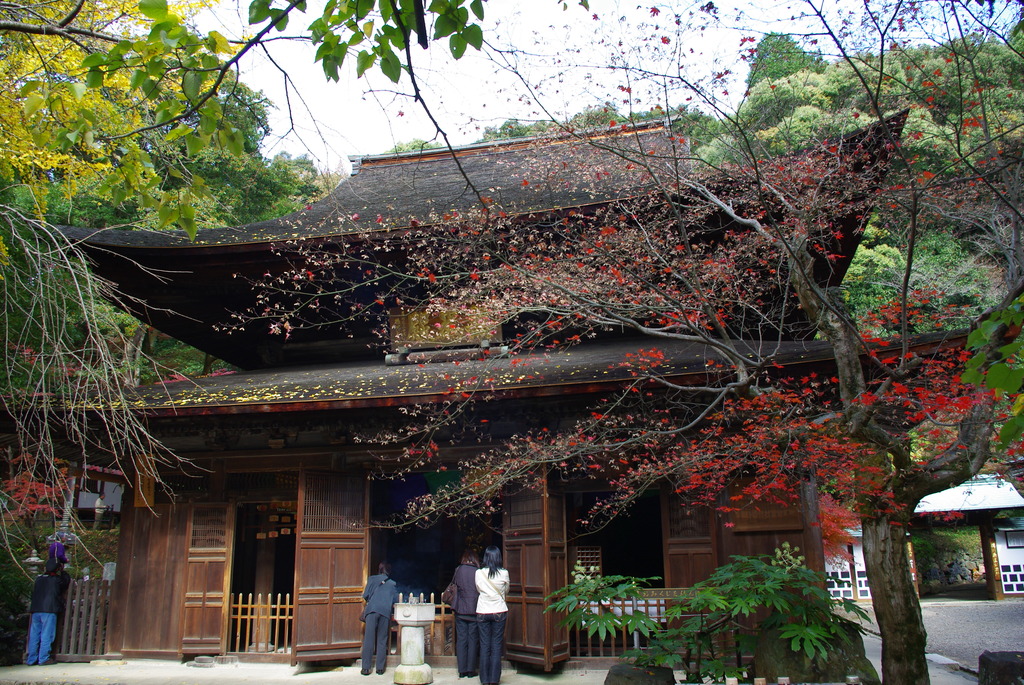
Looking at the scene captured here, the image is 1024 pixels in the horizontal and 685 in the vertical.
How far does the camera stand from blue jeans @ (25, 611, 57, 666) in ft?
28.9

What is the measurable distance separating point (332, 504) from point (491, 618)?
2.45 meters

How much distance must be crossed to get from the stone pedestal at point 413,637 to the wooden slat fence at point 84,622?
4.22 m

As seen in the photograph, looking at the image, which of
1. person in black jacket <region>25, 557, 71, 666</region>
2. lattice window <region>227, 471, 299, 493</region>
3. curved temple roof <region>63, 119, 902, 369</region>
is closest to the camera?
curved temple roof <region>63, 119, 902, 369</region>

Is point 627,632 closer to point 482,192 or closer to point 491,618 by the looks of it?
point 491,618

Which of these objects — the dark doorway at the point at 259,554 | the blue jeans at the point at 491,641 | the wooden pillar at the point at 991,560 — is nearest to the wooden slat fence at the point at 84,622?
the dark doorway at the point at 259,554

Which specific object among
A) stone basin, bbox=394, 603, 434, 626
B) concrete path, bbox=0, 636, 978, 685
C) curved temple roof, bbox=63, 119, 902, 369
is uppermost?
curved temple roof, bbox=63, 119, 902, 369

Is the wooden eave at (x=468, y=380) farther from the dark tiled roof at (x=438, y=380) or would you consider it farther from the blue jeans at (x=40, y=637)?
the blue jeans at (x=40, y=637)

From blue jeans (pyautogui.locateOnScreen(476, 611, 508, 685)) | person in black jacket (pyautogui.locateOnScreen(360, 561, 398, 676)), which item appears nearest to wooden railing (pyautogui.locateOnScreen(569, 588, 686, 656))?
blue jeans (pyautogui.locateOnScreen(476, 611, 508, 685))

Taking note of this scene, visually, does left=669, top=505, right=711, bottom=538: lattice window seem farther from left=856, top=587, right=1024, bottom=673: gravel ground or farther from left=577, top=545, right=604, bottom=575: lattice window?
left=856, top=587, right=1024, bottom=673: gravel ground

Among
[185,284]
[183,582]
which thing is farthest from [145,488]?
[185,284]

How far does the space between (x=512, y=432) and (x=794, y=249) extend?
3610 millimetres

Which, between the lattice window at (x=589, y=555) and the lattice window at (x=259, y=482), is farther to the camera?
the lattice window at (x=589, y=555)

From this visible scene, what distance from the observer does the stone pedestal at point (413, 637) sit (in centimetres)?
742

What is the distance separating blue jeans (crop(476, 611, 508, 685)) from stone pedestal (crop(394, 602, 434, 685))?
0.58m
